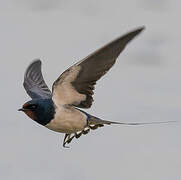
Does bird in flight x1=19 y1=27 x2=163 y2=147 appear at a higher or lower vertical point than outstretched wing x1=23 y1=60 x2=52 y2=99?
lower

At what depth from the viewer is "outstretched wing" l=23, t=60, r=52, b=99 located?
8.90 meters

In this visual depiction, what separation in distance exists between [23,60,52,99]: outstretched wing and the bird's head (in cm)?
153

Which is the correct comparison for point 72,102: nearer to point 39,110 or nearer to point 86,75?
point 39,110

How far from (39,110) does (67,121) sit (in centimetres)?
32

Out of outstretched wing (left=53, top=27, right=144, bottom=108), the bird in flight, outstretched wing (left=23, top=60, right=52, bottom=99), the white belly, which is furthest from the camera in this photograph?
outstretched wing (left=23, top=60, right=52, bottom=99)

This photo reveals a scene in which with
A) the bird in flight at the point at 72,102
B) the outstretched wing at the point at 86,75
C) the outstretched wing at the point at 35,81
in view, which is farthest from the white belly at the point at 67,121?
the outstretched wing at the point at 35,81

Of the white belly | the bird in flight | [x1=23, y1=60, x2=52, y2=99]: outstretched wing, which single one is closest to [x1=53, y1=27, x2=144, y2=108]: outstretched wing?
the bird in flight

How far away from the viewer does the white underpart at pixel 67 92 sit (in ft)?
22.9

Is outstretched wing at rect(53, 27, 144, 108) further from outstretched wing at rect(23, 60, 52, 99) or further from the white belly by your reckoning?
outstretched wing at rect(23, 60, 52, 99)

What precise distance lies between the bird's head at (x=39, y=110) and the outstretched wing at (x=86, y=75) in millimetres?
139

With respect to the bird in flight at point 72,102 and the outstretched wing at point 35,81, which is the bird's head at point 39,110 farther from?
the outstretched wing at point 35,81

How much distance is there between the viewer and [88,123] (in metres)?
7.53

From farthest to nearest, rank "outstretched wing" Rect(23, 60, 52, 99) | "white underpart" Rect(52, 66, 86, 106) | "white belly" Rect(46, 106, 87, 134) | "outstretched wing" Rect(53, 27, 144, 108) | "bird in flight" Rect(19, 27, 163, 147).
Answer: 1. "outstretched wing" Rect(23, 60, 52, 99)
2. "white belly" Rect(46, 106, 87, 134)
3. "white underpart" Rect(52, 66, 86, 106)
4. "bird in flight" Rect(19, 27, 163, 147)
5. "outstretched wing" Rect(53, 27, 144, 108)

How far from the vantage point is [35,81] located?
30.1 feet
